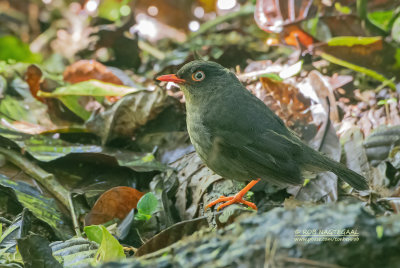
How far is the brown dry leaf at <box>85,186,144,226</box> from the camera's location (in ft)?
12.2

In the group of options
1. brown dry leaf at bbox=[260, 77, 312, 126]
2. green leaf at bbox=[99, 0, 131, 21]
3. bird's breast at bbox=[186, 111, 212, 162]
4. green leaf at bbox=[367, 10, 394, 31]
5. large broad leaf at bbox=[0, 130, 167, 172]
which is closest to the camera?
bird's breast at bbox=[186, 111, 212, 162]

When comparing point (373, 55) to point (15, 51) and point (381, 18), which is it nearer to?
point (381, 18)

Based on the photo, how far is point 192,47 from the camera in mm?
6680

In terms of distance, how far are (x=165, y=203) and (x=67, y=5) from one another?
19.3 ft

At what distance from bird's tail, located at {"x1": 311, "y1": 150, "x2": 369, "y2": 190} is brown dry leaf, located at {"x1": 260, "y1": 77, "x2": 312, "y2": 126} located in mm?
1188

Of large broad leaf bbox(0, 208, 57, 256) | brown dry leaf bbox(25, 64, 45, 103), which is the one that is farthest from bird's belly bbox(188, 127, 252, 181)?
brown dry leaf bbox(25, 64, 45, 103)

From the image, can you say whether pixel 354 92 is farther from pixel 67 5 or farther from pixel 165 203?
pixel 67 5

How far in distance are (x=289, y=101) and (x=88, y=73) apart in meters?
2.42

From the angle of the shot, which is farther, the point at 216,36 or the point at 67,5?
the point at 67,5

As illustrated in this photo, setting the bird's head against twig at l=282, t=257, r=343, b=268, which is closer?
twig at l=282, t=257, r=343, b=268

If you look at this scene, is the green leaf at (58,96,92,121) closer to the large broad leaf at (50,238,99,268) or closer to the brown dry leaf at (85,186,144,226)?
the brown dry leaf at (85,186,144,226)

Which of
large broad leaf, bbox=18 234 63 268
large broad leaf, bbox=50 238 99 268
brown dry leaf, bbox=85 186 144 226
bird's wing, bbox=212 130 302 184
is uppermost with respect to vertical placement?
large broad leaf, bbox=18 234 63 268

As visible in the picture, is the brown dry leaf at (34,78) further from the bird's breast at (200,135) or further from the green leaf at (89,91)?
the bird's breast at (200,135)

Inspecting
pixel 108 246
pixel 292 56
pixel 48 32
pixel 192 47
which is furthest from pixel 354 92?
pixel 48 32
